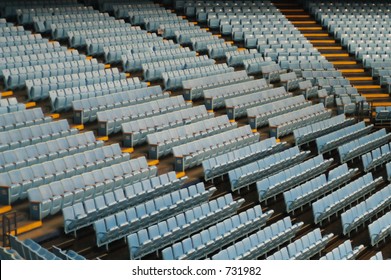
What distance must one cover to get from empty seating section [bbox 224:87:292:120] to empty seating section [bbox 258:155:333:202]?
1006mm

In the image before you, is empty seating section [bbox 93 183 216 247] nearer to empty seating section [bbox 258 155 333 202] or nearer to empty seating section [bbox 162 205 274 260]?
empty seating section [bbox 162 205 274 260]

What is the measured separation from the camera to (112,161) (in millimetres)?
5586

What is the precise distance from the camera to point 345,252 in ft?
16.0

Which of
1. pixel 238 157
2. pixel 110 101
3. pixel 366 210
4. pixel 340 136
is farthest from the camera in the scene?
pixel 340 136

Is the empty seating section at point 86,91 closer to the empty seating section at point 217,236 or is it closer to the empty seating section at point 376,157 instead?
the empty seating section at point 217,236

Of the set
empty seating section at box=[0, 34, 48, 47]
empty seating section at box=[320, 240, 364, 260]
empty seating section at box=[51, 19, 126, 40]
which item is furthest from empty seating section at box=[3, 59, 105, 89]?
empty seating section at box=[320, 240, 364, 260]

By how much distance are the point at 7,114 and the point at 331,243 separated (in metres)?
2.76

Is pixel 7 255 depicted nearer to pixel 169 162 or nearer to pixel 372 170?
pixel 169 162

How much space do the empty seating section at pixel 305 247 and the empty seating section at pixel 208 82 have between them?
8.61ft

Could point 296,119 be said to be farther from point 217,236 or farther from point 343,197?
point 217,236

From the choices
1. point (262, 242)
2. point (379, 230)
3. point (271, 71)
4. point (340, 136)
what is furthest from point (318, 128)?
point (262, 242)

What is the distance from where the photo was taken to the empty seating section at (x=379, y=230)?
17.1ft

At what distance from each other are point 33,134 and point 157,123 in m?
1.21

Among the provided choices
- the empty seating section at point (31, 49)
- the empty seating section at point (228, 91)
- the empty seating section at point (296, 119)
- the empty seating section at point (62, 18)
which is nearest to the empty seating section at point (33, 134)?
the empty seating section at point (31, 49)
